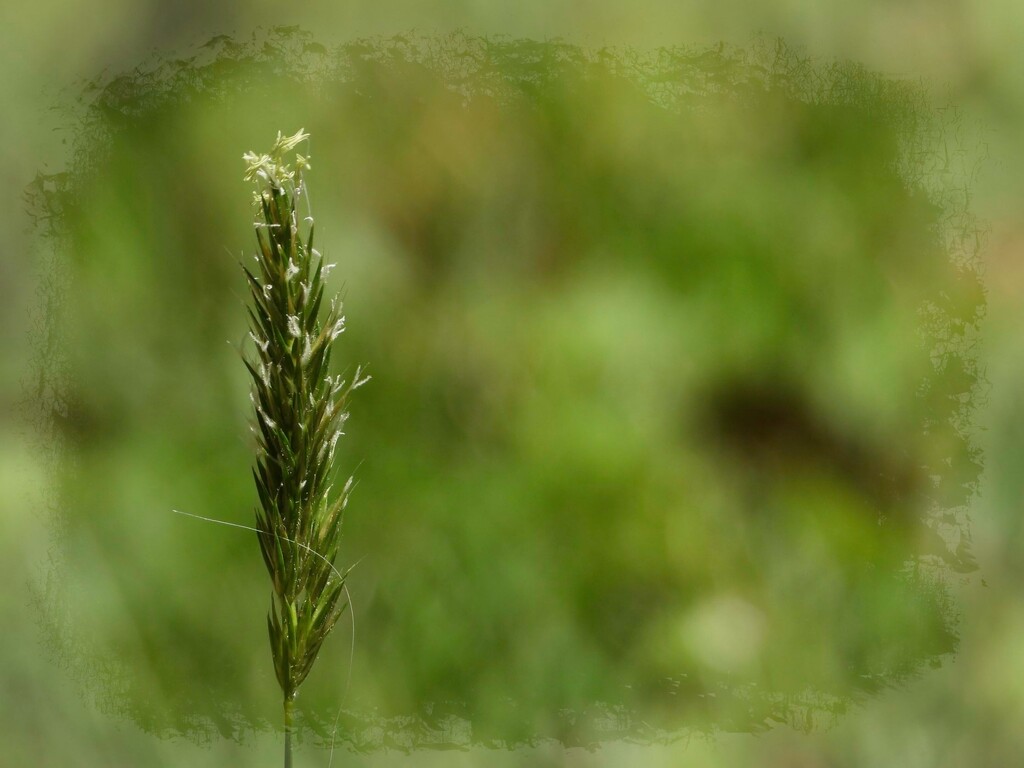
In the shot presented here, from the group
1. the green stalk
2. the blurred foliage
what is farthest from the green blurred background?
the green stalk

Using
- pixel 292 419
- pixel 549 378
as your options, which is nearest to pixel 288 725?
pixel 292 419

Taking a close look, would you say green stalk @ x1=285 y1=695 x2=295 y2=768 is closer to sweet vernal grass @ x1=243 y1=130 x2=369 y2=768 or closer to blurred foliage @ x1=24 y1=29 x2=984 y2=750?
sweet vernal grass @ x1=243 y1=130 x2=369 y2=768

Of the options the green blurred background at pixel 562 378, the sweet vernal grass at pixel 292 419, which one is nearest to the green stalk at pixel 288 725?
the sweet vernal grass at pixel 292 419

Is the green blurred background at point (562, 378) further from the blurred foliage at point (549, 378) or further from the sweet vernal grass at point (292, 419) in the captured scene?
the sweet vernal grass at point (292, 419)

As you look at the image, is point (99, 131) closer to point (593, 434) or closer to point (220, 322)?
point (220, 322)

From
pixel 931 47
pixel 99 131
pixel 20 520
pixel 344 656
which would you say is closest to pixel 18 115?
pixel 99 131

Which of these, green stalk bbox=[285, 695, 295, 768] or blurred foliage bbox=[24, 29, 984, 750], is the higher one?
blurred foliage bbox=[24, 29, 984, 750]
